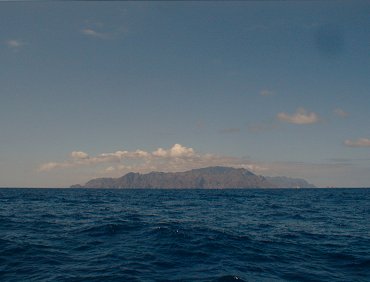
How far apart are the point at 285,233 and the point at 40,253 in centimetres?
1745

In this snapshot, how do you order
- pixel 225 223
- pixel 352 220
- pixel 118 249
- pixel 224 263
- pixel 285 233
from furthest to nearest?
pixel 352 220 < pixel 225 223 < pixel 285 233 < pixel 118 249 < pixel 224 263

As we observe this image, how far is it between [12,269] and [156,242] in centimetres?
836

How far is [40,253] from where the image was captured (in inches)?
687

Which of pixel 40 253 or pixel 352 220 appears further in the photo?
pixel 352 220

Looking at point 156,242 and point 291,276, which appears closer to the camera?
point 291,276

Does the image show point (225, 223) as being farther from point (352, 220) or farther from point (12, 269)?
point (12, 269)

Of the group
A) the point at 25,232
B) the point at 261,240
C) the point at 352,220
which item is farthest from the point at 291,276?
the point at 352,220

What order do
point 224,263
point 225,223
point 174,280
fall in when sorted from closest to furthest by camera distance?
point 174,280 < point 224,263 < point 225,223

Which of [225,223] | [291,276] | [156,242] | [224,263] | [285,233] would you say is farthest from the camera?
[225,223]

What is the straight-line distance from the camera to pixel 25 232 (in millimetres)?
23016

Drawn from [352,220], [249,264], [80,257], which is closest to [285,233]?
[249,264]

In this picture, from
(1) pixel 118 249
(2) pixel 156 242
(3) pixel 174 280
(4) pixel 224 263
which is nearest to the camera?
(3) pixel 174 280

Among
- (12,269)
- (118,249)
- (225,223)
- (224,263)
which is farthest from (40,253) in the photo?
(225,223)

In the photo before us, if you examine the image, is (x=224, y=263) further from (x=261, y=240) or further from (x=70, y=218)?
(x=70, y=218)
